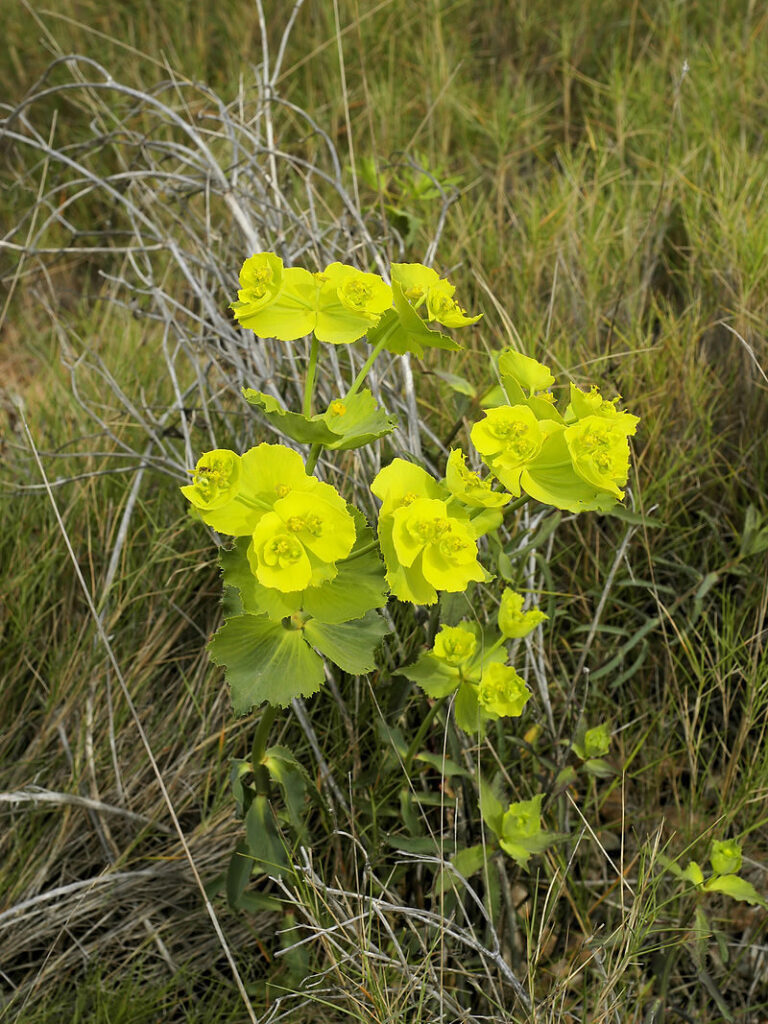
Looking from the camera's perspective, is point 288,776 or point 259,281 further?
point 288,776

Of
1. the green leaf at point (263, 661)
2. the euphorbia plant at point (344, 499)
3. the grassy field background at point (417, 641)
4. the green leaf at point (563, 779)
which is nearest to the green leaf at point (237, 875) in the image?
the grassy field background at point (417, 641)

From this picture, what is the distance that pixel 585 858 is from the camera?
4.85 feet

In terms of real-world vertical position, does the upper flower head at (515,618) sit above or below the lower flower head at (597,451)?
below

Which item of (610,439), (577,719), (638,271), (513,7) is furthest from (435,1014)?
(513,7)

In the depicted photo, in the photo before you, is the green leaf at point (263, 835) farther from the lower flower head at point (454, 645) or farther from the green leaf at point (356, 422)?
the green leaf at point (356, 422)

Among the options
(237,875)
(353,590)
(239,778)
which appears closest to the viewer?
(353,590)

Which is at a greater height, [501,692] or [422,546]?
[422,546]

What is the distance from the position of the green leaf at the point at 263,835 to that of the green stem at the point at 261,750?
20 mm

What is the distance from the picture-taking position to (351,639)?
104 centimetres

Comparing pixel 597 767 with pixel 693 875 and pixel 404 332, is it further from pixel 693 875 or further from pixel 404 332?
pixel 404 332

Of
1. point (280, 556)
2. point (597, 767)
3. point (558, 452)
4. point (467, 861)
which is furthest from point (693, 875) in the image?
point (280, 556)

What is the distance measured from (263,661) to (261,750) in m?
0.19

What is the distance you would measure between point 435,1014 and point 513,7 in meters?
3.09

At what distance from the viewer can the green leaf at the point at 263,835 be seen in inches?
46.4
